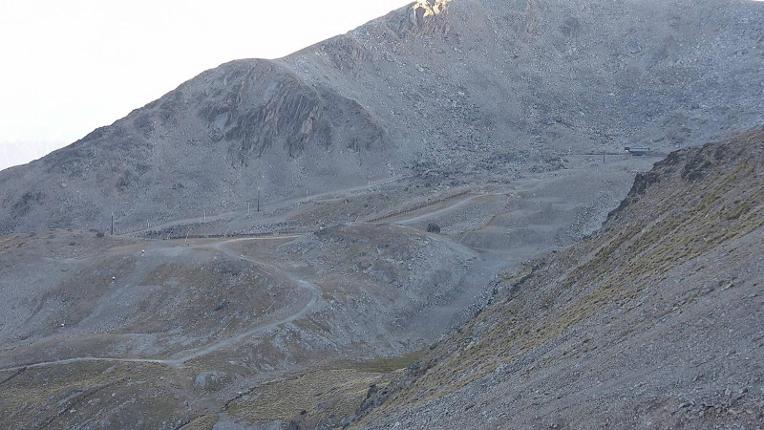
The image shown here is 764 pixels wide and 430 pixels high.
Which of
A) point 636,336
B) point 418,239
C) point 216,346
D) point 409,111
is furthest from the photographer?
point 409,111

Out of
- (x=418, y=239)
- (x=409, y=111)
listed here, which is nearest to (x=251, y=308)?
(x=418, y=239)

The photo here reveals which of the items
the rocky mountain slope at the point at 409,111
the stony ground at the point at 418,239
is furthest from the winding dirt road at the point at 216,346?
the rocky mountain slope at the point at 409,111

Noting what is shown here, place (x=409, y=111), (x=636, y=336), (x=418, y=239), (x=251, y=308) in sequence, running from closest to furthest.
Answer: (x=636, y=336) < (x=251, y=308) < (x=418, y=239) < (x=409, y=111)

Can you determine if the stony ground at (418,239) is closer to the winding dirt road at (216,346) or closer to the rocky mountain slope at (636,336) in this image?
the rocky mountain slope at (636,336)

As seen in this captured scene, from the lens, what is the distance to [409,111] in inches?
6560

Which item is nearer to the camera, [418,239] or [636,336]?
[636,336]

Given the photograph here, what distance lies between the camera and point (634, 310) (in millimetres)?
30500

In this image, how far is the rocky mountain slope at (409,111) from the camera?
151 m

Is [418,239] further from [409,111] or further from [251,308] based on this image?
[409,111]

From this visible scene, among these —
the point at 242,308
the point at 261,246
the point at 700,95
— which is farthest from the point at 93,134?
the point at 700,95

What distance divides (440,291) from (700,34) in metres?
134

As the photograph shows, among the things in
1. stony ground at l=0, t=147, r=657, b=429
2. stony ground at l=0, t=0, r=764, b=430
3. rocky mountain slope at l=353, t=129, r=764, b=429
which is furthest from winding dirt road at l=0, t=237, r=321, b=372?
rocky mountain slope at l=353, t=129, r=764, b=429

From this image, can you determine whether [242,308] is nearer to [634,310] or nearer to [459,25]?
[634,310]

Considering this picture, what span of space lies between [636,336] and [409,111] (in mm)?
141591
